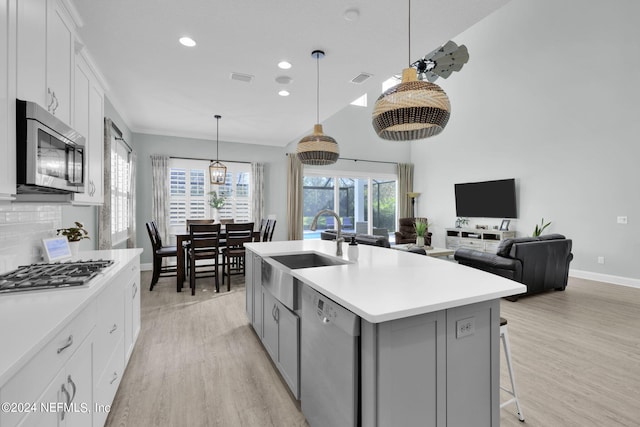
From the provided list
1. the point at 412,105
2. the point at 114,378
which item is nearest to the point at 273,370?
the point at 114,378

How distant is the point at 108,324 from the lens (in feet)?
5.56

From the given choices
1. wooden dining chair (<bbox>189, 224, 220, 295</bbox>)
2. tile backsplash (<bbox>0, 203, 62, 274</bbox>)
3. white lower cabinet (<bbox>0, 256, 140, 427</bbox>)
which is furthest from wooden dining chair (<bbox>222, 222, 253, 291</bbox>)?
white lower cabinet (<bbox>0, 256, 140, 427</bbox>)

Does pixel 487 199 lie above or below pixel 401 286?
above

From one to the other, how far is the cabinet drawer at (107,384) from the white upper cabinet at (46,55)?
1472 mm

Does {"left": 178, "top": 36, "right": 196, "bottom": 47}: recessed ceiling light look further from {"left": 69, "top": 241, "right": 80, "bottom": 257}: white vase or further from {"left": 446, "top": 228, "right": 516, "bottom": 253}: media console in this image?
{"left": 446, "top": 228, "right": 516, "bottom": 253}: media console

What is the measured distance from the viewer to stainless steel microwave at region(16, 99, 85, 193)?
4.75 feet

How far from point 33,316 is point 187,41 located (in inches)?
103

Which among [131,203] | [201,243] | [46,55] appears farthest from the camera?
[131,203]

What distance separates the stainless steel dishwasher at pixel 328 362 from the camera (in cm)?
124

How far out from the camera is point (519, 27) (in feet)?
20.1

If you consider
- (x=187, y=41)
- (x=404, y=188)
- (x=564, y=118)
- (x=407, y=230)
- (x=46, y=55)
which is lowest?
(x=407, y=230)

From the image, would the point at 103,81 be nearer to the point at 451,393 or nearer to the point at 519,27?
the point at 451,393

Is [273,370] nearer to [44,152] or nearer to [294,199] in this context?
[44,152]

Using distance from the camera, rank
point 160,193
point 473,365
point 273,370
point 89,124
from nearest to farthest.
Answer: point 473,365, point 273,370, point 89,124, point 160,193
